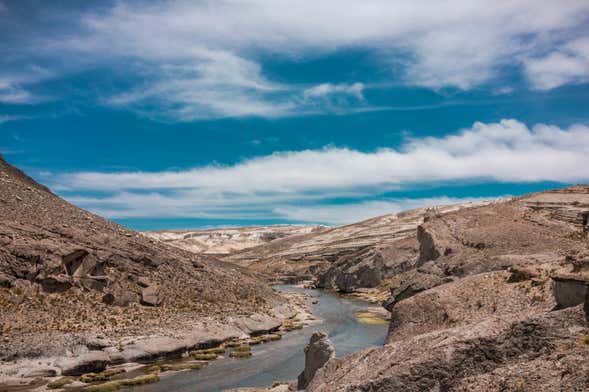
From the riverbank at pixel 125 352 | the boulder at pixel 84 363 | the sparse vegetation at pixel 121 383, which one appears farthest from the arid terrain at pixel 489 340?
the riverbank at pixel 125 352

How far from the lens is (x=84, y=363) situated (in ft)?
111

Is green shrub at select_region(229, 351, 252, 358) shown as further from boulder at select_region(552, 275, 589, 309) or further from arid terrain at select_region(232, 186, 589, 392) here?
boulder at select_region(552, 275, 589, 309)

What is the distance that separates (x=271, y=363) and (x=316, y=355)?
58.2 ft

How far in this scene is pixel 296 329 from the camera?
53.9m

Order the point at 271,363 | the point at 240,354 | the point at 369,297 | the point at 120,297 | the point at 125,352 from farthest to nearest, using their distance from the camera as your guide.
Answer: the point at 369,297, the point at 120,297, the point at 240,354, the point at 271,363, the point at 125,352

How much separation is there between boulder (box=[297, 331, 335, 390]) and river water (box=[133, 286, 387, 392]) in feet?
34.0

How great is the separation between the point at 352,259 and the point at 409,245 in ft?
53.8

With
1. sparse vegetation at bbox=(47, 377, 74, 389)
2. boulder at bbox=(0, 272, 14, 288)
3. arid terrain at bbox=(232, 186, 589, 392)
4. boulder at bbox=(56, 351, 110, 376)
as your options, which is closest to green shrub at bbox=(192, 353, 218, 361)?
boulder at bbox=(56, 351, 110, 376)

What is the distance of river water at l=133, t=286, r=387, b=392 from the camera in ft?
104

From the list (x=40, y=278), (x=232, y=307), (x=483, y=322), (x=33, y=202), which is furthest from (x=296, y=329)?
(x=483, y=322)

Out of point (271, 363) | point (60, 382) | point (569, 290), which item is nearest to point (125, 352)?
point (60, 382)

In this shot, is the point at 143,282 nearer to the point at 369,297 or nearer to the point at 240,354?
the point at 240,354

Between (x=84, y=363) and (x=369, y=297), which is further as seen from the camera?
(x=369, y=297)

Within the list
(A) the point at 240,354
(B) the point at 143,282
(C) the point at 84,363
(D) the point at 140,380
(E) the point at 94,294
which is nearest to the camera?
(D) the point at 140,380
